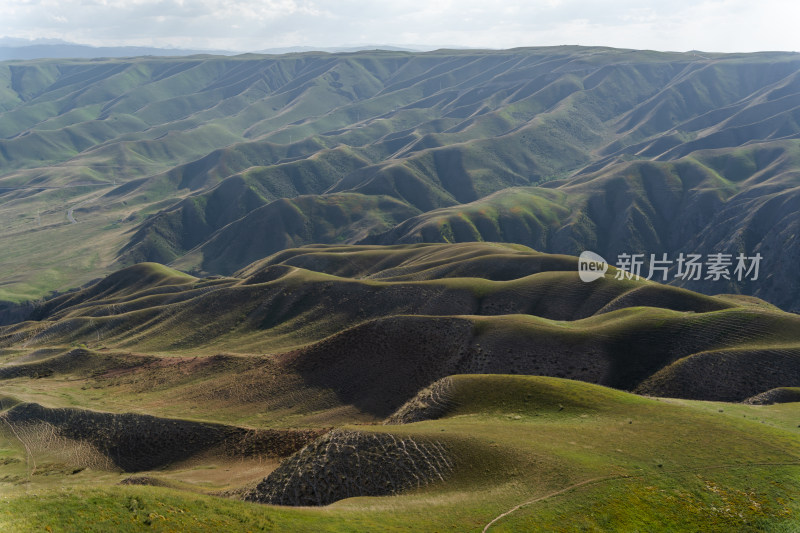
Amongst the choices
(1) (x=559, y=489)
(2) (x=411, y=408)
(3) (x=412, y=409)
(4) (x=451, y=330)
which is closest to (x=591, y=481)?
(1) (x=559, y=489)

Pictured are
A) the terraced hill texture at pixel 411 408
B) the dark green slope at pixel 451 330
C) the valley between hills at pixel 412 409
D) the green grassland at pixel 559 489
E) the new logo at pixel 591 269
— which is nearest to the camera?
the green grassland at pixel 559 489

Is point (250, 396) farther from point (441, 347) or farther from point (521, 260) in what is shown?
point (521, 260)

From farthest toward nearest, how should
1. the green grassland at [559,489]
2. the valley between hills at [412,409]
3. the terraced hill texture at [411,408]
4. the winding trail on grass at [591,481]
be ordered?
1. the terraced hill texture at [411,408]
2. the valley between hills at [412,409]
3. the winding trail on grass at [591,481]
4. the green grassland at [559,489]

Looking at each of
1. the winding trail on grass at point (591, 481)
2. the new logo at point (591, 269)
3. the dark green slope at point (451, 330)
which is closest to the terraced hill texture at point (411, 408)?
the winding trail on grass at point (591, 481)

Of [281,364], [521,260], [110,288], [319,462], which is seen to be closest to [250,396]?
[281,364]

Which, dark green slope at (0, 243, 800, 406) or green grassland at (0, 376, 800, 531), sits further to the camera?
dark green slope at (0, 243, 800, 406)

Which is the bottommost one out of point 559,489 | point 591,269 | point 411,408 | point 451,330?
point 411,408

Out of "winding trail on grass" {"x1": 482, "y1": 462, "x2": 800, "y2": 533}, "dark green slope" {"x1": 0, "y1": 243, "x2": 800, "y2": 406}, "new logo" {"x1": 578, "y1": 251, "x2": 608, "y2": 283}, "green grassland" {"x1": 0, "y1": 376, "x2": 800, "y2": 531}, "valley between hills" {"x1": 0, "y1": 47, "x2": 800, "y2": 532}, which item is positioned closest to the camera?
"green grassland" {"x1": 0, "y1": 376, "x2": 800, "y2": 531}

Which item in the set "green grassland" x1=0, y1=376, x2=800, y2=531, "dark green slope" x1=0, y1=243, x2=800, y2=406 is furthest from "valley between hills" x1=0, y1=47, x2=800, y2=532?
"dark green slope" x1=0, y1=243, x2=800, y2=406

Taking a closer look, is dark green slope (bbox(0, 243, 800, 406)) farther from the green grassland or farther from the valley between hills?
the green grassland

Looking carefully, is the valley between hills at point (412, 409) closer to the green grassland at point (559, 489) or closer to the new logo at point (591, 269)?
the green grassland at point (559, 489)

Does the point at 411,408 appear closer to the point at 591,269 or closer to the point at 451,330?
the point at 451,330
